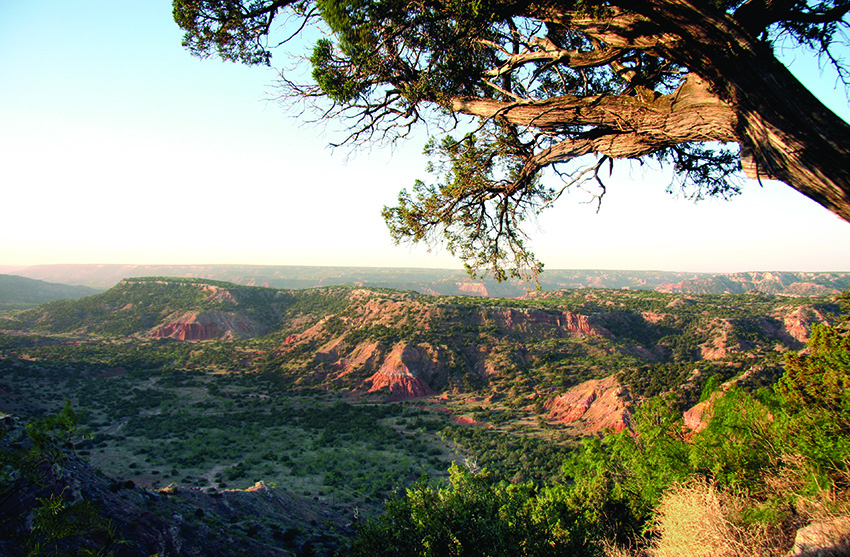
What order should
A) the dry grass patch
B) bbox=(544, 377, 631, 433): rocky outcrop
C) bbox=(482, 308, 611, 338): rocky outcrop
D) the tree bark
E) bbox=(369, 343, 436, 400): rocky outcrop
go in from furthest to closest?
bbox=(482, 308, 611, 338): rocky outcrop
bbox=(369, 343, 436, 400): rocky outcrop
bbox=(544, 377, 631, 433): rocky outcrop
the dry grass patch
the tree bark

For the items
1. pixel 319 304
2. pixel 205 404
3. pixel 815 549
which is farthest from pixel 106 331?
pixel 815 549

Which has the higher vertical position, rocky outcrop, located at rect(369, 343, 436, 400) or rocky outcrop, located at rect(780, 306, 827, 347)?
rocky outcrop, located at rect(780, 306, 827, 347)

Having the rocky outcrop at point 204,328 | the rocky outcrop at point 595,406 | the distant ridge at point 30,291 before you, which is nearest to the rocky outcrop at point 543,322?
the rocky outcrop at point 595,406

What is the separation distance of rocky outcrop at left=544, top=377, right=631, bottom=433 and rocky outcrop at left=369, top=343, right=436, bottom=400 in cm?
1696

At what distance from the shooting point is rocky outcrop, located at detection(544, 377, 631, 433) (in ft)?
110

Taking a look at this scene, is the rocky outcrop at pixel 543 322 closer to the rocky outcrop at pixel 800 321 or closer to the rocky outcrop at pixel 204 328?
the rocky outcrop at pixel 800 321

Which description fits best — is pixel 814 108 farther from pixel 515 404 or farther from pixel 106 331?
pixel 106 331

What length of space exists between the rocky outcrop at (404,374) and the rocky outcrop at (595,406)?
55.6ft

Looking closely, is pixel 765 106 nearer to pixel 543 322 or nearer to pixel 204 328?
pixel 543 322

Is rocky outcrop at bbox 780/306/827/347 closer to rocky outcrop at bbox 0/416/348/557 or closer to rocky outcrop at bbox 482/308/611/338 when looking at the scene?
rocky outcrop at bbox 482/308/611/338

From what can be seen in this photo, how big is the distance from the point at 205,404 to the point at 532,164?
4876cm

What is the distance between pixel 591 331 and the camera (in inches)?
2440

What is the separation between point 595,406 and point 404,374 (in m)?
24.1

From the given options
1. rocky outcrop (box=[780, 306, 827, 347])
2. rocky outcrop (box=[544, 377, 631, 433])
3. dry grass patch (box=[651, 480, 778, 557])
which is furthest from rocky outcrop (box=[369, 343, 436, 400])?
rocky outcrop (box=[780, 306, 827, 347])
